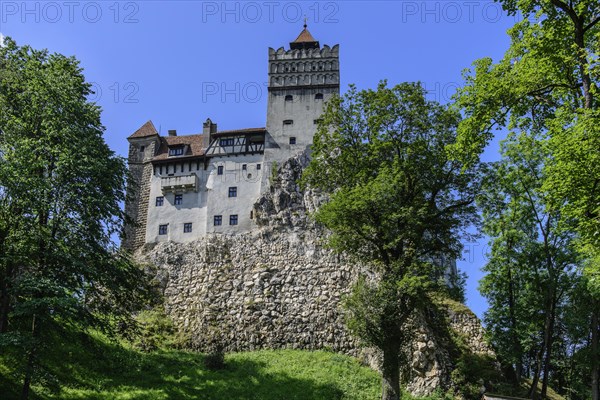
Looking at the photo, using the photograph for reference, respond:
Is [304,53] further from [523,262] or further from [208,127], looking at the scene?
[523,262]

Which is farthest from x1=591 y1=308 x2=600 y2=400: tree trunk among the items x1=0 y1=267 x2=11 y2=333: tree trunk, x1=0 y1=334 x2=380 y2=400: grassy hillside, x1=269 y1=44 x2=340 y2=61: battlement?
x1=269 y1=44 x2=340 y2=61: battlement

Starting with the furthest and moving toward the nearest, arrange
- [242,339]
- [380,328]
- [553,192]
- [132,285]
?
[242,339]
[132,285]
[380,328]
[553,192]

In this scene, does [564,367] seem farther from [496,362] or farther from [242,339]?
[242,339]

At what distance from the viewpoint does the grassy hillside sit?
80.7 ft

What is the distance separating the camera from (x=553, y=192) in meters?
14.3

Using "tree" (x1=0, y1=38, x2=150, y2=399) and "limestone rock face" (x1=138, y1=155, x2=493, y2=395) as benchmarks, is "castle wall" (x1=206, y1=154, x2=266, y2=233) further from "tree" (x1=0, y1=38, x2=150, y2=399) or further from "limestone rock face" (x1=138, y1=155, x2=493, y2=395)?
"tree" (x1=0, y1=38, x2=150, y2=399)

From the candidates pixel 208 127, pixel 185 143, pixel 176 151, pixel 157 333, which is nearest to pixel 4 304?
pixel 157 333

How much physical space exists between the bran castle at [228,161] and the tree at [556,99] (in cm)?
2735

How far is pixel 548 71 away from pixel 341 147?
10569mm

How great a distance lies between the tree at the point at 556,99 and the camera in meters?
13.4

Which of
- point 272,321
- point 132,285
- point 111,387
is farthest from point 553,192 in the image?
point 272,321

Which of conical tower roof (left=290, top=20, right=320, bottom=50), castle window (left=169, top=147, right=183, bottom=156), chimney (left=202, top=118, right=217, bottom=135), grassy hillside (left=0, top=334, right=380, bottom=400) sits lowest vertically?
grassy hillside (left=0, top=334, right=380, bottom=400)

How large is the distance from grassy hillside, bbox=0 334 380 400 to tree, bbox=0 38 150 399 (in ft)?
8.03

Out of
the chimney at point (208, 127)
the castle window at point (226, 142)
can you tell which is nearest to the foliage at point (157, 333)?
the castle window at point (226, 142)
